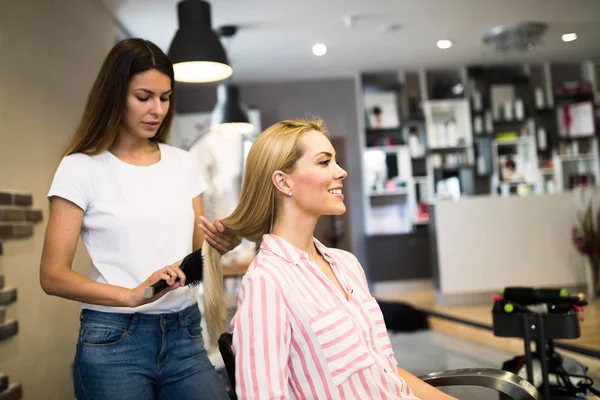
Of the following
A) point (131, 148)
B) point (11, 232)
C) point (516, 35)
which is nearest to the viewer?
point (131, 148)

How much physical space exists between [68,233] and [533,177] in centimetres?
747

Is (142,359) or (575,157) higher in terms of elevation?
(575,157)

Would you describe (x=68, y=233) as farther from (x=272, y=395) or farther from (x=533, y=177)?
(x=533, y=177)

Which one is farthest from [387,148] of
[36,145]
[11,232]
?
[11,232]

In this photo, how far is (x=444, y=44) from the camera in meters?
6.71

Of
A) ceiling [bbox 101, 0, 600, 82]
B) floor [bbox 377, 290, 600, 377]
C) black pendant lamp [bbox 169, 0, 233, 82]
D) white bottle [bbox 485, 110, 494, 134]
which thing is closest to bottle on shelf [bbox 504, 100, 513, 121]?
white bottle [bbox 485, 110, 494, 134]

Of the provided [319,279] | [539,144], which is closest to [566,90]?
[539,144]

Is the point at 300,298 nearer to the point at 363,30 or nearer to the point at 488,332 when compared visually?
the point at 488,332

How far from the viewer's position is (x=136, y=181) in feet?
4.64

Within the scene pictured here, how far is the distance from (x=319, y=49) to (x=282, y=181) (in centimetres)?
550

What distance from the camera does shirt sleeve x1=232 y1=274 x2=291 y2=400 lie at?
1112 millimetres

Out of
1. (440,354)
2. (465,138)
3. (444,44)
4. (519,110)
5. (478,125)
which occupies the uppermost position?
(444,44)

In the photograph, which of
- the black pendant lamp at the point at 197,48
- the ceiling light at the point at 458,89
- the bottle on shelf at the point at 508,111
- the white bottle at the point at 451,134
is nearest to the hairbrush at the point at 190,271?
the black pendant lamp at the point at 197,48

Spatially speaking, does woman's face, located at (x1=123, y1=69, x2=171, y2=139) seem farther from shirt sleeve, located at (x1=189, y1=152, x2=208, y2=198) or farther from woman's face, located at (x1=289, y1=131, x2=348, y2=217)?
woman's face, located at (x1=289, y1=131, x2=348, y2=217)
